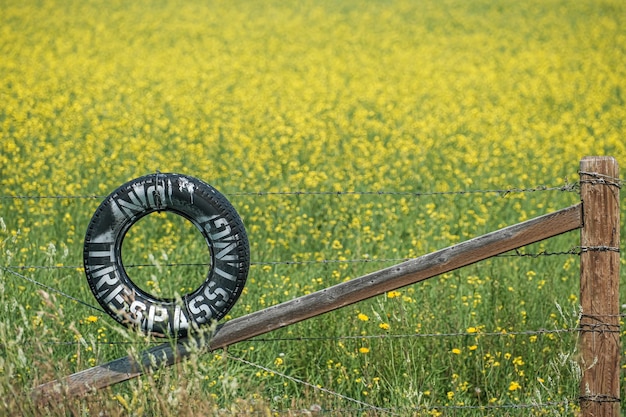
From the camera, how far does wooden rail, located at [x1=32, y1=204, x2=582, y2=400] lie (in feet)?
11.6

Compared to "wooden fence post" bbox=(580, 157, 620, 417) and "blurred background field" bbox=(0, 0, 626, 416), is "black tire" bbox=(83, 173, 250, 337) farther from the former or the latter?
"wooden fence post" bbox=(580, 157, 620, 417)

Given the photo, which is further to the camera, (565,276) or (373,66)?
(373,66)

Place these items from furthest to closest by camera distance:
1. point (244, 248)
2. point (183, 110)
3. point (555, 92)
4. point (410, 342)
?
point (555, 92) → point (183, 110) → point (410, 342) → point (244, 248)

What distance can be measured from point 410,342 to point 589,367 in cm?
97

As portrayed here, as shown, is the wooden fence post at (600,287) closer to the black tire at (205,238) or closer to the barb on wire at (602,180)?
→ the barb on wire at (602,180)

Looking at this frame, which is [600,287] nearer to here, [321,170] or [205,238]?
[205,238]

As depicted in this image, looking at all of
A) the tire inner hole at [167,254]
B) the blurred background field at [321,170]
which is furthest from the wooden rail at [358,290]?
the tire inner hole at [167,254]

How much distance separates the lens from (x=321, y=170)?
8625 mm

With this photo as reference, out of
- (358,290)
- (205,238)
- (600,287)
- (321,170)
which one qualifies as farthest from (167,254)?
(600,287)

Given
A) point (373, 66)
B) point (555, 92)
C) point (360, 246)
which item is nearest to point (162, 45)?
point (373, 66)

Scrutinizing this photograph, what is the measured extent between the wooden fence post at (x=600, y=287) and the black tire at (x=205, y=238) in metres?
1.36

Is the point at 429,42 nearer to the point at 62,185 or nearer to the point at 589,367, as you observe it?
the point at 62,185

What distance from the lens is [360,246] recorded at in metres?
6.35

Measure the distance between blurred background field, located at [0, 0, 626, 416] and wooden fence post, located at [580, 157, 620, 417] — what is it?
13 centimetres
